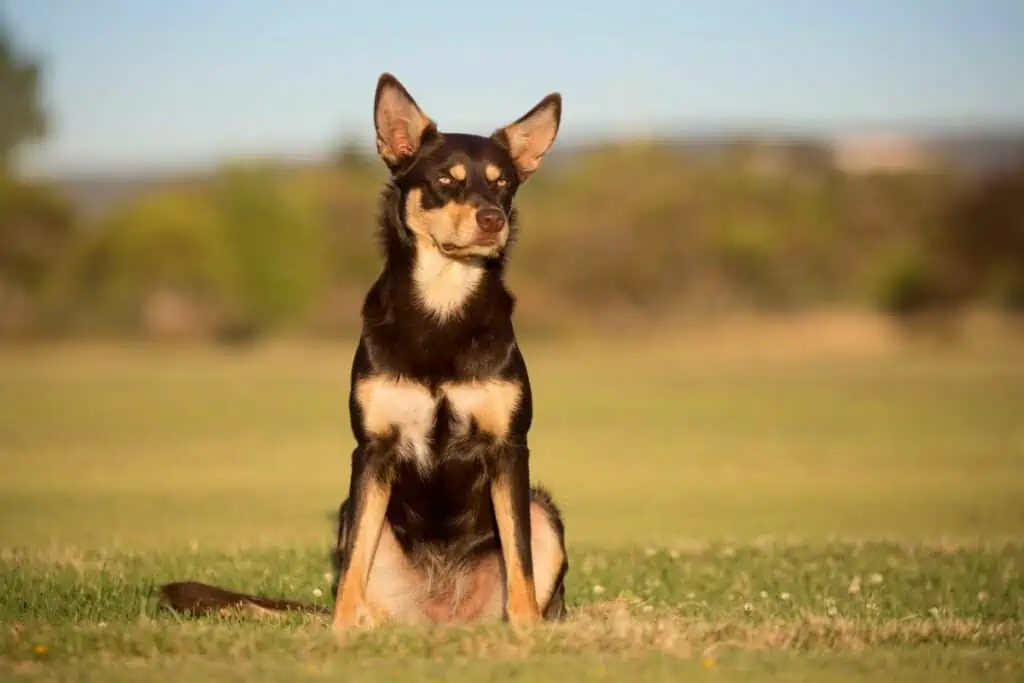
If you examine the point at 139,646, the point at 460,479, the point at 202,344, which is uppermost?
the point at 460,479

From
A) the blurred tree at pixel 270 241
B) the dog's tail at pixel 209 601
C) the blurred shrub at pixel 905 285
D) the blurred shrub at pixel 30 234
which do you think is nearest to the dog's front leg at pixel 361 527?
the dog's tail at pixel 209 601

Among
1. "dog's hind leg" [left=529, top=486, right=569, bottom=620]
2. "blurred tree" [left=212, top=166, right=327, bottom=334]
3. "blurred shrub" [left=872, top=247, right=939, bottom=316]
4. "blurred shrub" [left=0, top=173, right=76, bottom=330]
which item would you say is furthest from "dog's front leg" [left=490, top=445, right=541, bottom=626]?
"blurred shrub" [left=0, top=173, right=76, bottom=330]

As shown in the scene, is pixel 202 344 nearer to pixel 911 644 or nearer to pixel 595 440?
pixel 595 440

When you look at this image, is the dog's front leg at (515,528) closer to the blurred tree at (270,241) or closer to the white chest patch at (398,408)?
the white chest patch at (398,408)

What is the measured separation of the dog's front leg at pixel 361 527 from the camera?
7262 millimetres

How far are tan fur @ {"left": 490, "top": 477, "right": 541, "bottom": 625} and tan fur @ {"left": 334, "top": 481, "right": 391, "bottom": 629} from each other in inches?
22.6

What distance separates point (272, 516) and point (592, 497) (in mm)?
3956

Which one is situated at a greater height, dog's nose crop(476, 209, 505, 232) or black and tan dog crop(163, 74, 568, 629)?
dog's nose crop(476, 209, 505, 232)

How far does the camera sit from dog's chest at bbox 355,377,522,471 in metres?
7.23

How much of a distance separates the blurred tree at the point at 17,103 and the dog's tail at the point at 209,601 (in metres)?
A: 71.8

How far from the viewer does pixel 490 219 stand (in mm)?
7418

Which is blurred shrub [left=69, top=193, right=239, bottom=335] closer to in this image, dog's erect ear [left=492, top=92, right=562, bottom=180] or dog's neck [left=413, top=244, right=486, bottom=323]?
dog's erect ear [left=492, top=92, right=562, bottom=180]

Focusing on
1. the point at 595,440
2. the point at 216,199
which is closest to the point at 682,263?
the point at 216,199

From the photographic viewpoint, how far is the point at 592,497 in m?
17.8
